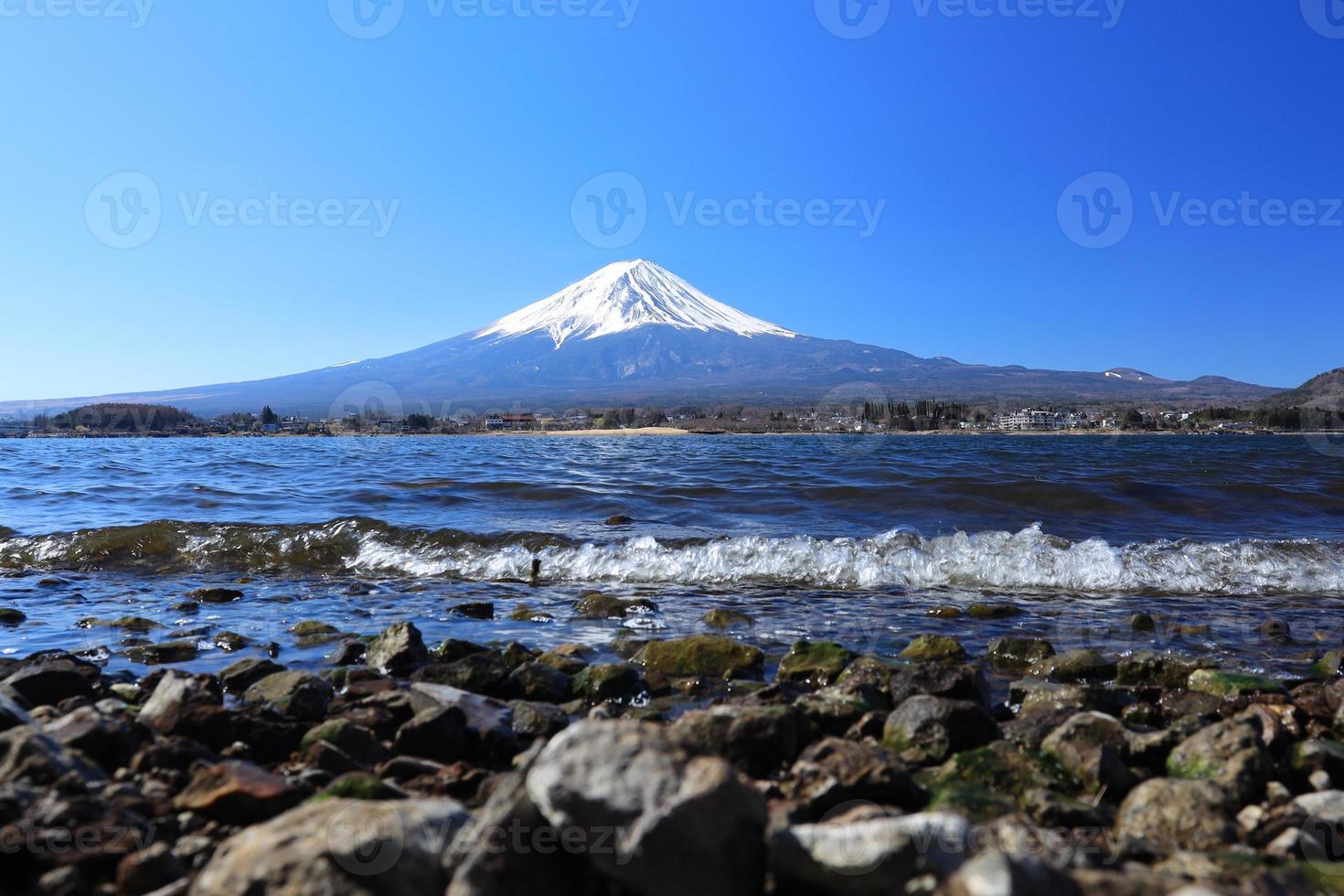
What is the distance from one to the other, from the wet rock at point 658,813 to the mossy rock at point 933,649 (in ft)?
14.6

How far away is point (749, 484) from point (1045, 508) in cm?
749

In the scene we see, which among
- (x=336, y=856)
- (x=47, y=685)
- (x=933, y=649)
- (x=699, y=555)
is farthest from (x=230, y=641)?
(x=933, y=649)

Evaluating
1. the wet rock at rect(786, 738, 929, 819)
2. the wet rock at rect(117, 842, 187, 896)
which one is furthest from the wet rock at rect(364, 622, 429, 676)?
the wet rock at rect(786, 738, 929, 819)

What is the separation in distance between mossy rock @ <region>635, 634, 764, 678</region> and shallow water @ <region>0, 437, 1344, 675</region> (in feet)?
2.35

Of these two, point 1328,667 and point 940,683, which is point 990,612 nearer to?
point 1328,667

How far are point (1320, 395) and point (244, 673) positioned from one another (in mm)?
113016

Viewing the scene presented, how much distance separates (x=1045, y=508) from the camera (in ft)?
56.4

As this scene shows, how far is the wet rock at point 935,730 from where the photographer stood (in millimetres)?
4484

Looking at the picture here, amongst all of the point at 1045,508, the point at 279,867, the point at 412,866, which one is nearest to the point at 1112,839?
the point at 412,866

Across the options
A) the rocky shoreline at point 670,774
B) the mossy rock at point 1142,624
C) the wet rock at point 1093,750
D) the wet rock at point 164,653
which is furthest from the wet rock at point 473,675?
the mossy rock at point 1142,624

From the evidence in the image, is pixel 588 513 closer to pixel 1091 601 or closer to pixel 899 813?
pixel 1091 601

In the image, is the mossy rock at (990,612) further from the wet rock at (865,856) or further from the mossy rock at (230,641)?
the mossy rock at (230,641)

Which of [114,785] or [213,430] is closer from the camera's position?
[114,785]

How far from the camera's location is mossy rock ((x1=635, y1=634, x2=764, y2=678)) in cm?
639
